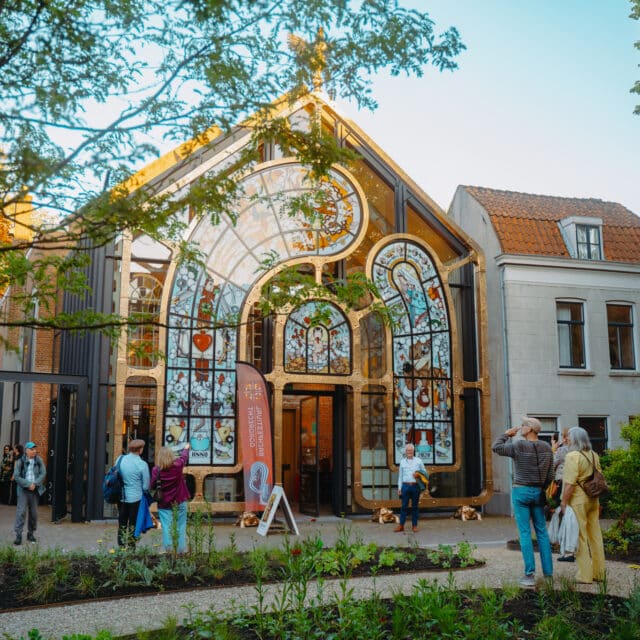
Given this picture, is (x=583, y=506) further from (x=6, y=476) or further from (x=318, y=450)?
(x=6, y=476)

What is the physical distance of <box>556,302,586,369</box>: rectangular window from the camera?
73.4 ft

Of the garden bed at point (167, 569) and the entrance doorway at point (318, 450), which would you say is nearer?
the garden bed at point (167, 569)

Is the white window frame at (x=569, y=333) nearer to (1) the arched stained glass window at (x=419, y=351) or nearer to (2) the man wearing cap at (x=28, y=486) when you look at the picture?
(1) the arched stained glass window at (x=419, y=351)

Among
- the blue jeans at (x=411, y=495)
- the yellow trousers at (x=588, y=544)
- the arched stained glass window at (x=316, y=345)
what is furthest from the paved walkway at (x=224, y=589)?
the arched stained glass window at (x=316, y=345)

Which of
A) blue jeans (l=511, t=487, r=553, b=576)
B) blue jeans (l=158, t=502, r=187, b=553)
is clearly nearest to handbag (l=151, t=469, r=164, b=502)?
blue jeans (l=158, t=502, r=187, b=553)

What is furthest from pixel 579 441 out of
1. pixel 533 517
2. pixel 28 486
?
pixel 28 486

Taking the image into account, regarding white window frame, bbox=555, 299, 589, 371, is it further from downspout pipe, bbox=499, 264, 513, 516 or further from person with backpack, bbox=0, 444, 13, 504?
person with backpack, bbox=0, 444, 13, 504

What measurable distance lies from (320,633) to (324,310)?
8.98 ft

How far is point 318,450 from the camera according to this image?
64.8ft

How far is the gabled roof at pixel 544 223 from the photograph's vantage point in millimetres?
22312

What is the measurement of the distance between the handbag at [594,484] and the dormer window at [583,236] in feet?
46.0

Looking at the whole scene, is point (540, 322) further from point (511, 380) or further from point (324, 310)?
point (324, 310)

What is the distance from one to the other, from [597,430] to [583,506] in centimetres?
1332

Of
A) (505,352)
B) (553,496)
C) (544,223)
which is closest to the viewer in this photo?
(553,496)
